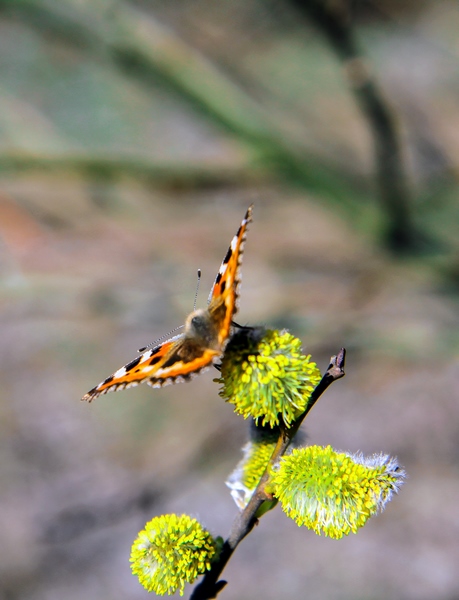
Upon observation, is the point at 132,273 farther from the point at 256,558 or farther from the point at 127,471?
the point at 256,558

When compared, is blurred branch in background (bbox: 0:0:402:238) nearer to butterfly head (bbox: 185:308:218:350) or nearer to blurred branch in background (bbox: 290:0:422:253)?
blurred branch in background (bbox: 290:0:422:253)

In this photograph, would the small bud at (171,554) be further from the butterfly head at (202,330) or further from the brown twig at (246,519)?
the butterfly head at (202,330)

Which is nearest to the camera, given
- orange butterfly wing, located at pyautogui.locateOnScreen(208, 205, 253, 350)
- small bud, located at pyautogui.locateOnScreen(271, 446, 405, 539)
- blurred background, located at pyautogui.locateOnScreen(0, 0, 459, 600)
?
small bud, located at pyautogui.locateOnScreen(271, 446, 405, 539)

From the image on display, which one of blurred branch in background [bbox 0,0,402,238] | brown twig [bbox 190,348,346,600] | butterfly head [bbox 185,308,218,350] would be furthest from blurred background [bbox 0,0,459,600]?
brown twig [bbox 190,348,346,600]

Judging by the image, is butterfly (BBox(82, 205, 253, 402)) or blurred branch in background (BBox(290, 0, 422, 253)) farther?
blurred branch in background (BBox(290, 0, 422, 253))

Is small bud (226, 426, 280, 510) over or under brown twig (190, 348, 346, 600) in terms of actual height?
Result: over

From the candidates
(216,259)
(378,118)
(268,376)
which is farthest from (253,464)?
(216,259)
